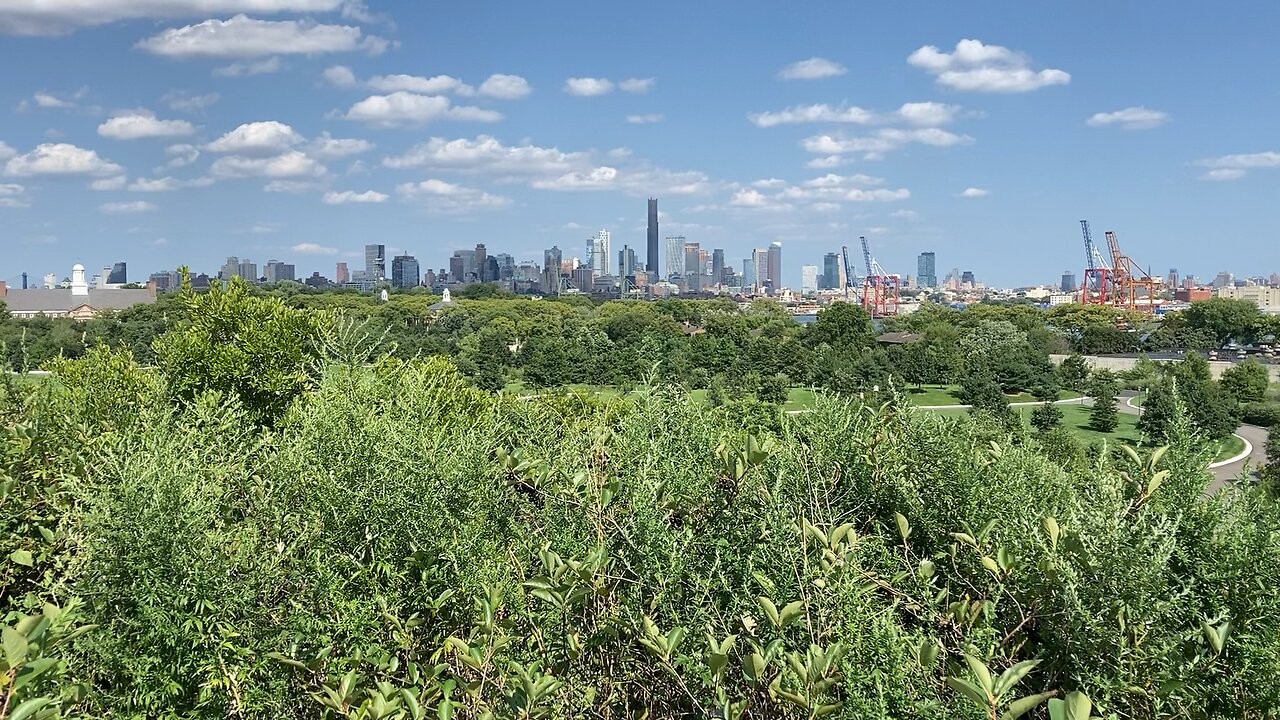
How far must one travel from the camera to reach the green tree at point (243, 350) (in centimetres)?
920

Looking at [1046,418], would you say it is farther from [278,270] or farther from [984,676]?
[278,270]

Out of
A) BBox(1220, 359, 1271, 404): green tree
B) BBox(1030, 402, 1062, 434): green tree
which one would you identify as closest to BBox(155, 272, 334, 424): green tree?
BBox(1030, 402, 1062, 434): green tree

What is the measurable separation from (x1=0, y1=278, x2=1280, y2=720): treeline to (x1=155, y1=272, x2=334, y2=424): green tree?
544 centimetres

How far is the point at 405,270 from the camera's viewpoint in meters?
168

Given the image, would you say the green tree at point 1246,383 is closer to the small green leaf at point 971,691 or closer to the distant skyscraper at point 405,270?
the small green leaf at point 971,691

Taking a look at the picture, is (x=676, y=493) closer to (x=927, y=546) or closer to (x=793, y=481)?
(x=793, y=481)

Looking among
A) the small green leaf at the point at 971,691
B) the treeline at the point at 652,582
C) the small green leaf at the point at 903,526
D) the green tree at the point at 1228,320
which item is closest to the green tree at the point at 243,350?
the treeline at the point at 652,582

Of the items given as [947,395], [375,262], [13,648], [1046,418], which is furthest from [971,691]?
[375,262]

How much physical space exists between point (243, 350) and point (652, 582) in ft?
26.3

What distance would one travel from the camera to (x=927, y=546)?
3.12 metres

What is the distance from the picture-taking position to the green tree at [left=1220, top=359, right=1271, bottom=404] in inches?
1330

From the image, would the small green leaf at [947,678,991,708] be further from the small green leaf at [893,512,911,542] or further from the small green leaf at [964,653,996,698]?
the small green leaf at [893,512,911,542]

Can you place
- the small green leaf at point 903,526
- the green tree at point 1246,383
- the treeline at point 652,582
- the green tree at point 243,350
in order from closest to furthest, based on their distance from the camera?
the treeline at point 652,582, the small green leaf at point 903,526, the green tree at point 243,350, the green tree at point 1246,383

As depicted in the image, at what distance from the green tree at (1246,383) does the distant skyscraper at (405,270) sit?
145 metres
